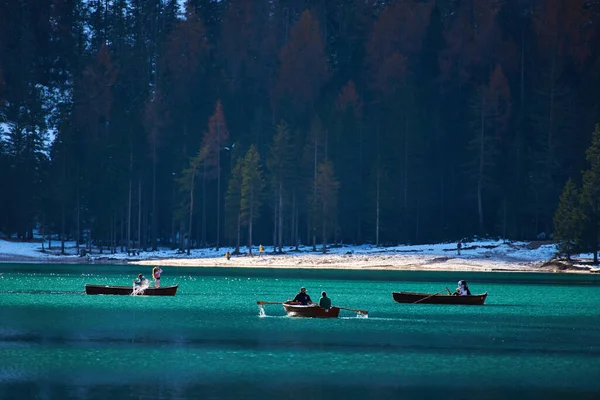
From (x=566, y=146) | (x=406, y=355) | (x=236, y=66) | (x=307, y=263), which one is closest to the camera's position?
(x=406, y=355)

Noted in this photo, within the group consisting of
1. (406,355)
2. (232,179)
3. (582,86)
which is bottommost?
(406,355)

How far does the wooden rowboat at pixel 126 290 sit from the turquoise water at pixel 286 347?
2.00ft

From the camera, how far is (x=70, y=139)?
438 ft

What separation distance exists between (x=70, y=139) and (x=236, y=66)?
34508 mm

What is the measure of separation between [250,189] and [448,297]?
61124 millimetres

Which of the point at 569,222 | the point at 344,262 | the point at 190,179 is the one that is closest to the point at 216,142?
the point at 190,179

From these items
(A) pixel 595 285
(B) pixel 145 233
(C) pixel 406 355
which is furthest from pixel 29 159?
(C) pixel 406 355

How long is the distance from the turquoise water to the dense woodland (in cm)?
4817

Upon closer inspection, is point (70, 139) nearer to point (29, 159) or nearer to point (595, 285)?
point (29, 159)

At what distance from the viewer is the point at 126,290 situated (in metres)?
68.9

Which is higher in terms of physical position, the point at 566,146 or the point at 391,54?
the point at 391,54

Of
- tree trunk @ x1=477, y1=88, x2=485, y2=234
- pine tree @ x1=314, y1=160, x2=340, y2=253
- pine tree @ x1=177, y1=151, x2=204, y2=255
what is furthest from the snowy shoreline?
tree trunk @ x1=477, y1=88, x2=485, y2=234

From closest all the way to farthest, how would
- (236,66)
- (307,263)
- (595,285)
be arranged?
(595,285)
(307,263)
(236,66)

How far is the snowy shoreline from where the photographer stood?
10781 centimetres
